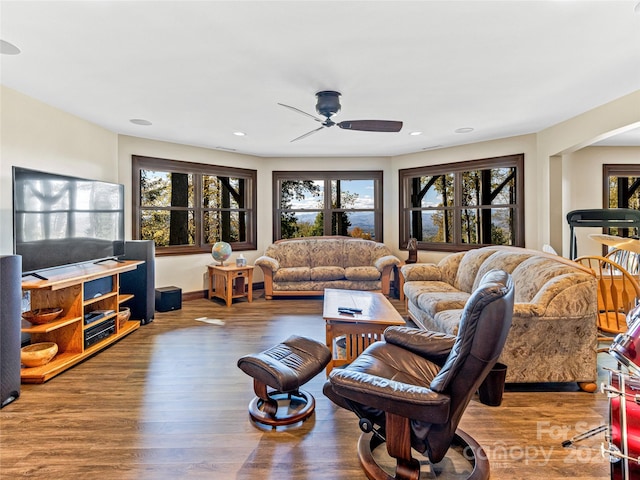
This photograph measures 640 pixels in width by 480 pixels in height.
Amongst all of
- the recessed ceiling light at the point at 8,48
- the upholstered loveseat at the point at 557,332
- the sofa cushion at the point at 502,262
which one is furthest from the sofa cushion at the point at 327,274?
the recessed ceiling light at the point at 8,48

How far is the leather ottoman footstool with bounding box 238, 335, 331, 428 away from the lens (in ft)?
6.72

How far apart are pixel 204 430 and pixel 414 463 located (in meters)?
1.24

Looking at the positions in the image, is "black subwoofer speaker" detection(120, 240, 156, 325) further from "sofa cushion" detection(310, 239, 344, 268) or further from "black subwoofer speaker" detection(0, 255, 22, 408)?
"sofa cushion" detection(310, 239, 344, 268)

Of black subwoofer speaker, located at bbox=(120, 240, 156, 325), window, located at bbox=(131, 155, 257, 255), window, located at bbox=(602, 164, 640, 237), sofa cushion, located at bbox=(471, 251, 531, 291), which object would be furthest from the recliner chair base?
window, located at bbox=(602, 164, 640, 237)

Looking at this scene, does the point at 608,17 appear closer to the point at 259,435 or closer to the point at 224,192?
the point at 259,435

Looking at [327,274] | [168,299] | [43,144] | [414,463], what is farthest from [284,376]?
[327,274]

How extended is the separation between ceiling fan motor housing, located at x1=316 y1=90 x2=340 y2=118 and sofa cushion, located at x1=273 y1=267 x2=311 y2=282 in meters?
2.95

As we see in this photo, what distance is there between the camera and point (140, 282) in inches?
168

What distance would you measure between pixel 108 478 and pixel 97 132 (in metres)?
4.10

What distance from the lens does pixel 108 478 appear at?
1678 millimetres

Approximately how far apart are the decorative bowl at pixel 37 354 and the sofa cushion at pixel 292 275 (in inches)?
122

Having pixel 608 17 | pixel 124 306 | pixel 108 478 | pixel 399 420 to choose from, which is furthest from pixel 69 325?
pixel 608 17

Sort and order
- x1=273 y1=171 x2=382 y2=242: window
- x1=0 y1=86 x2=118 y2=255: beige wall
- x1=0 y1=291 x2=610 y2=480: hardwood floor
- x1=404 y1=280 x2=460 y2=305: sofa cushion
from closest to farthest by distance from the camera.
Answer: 1. x1=0 y1=291 x2=610 y2=480: hardwood floor
2. x1=0 y1=86 x2=118 y2=255: beige wall
3. x1=404 y1=280 x2=460 y2=305: sofa cushion
4. x1=273 y1=171 x2=382 y2=242: window

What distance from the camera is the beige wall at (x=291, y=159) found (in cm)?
329
